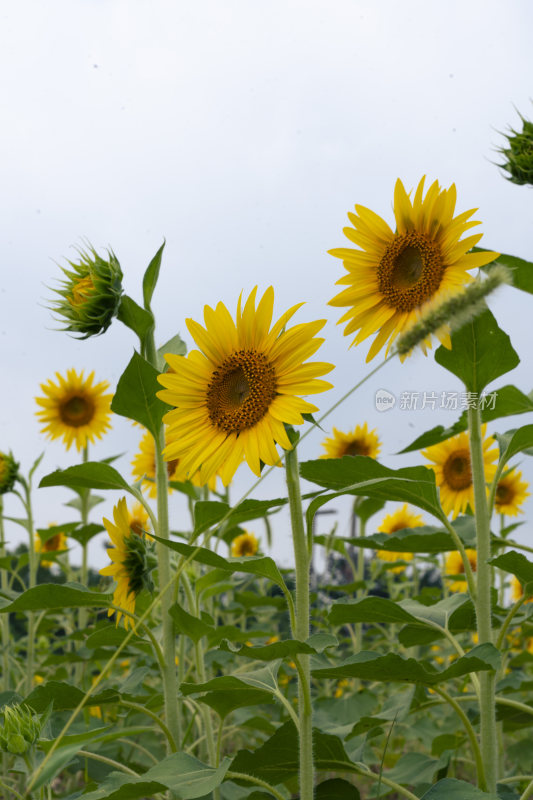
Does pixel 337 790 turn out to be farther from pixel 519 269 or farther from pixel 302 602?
pixel 519 269

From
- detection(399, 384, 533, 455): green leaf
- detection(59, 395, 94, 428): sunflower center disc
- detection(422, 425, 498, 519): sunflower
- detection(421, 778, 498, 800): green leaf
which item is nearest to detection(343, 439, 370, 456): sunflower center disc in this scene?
detection(422, 425, 498, 519): sunflower

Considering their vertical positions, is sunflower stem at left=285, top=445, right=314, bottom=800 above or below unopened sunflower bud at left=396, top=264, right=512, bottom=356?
below

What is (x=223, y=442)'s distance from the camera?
138 cm

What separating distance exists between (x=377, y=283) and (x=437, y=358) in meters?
0.20

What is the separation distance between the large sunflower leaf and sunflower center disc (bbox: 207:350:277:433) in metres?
0.13

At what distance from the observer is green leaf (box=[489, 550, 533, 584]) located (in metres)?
1.33

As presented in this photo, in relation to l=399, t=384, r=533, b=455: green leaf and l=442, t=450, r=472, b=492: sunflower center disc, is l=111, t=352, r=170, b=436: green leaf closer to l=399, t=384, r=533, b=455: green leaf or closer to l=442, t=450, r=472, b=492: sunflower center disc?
l=399, t=384, r=533, b=455: green leaf

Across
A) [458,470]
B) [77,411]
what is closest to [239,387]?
[458,470]

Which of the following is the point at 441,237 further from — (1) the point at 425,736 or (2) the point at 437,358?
(1) the point at 425,736

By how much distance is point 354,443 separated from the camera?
364 cm

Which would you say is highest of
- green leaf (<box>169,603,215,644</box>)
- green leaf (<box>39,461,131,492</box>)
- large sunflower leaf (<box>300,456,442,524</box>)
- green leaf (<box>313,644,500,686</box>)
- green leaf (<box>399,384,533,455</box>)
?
green leaf (<box>399,384,533,455</box>)

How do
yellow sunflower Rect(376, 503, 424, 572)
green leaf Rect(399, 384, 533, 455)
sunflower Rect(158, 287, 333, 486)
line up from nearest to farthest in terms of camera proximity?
1. sunflower Rect(158, 287, 333, 486)
2. green leaf Rect(399, 384, 533, 455)
3. yellow sunflower Rect(376, 503, 424, 572)

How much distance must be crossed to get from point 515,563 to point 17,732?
854 mm

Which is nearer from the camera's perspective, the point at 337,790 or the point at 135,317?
the point at 337,790
